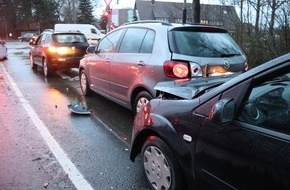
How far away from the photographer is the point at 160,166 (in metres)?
3.41

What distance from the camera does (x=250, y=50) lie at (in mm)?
10344

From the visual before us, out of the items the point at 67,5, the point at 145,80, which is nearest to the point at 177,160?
the point at 145,80

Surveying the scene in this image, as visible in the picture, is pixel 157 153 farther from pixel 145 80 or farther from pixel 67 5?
pixel 67 5

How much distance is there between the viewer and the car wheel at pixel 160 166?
126 inches

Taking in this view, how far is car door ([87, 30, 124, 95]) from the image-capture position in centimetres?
686

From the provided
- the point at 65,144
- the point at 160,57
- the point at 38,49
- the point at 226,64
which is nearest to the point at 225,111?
the point at 160,57

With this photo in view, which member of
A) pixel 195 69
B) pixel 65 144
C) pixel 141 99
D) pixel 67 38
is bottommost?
pixel 65 144

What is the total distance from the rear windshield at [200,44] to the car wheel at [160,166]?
209 centimetres

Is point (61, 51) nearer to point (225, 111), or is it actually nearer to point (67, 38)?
point (67, 38)

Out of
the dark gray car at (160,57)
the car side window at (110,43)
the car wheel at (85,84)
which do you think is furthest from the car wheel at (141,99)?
the car wheel at (85,84)

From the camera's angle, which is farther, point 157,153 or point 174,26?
point 174,26

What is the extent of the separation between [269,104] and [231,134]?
0.34m

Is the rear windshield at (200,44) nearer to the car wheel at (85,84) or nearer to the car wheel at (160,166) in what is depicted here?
the car wheel at (160,166)

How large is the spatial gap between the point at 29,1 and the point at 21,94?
67.7m
